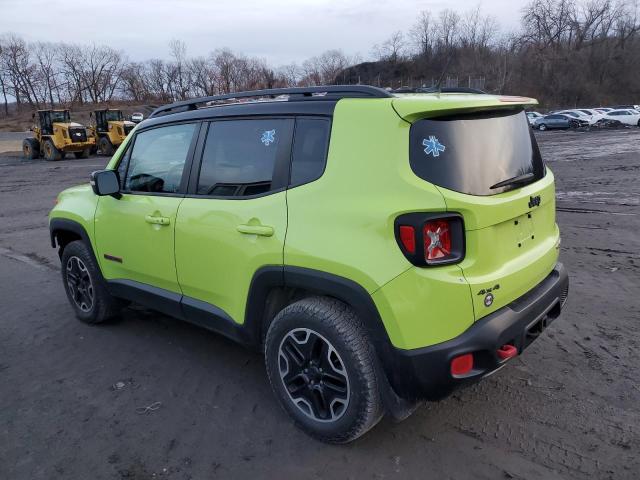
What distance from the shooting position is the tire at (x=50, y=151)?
1010 inches

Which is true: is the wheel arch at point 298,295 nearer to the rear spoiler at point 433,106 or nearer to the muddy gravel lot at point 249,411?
the muddy gravel lot at point 249,411

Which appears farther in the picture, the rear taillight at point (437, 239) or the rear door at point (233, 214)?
the rear door at point (233, 214)

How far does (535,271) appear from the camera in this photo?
2.82m

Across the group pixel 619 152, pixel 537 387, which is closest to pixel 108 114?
pixel 619 152

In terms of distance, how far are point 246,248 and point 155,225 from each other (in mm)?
983

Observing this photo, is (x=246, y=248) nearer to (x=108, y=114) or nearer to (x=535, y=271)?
(x=535, y=271)

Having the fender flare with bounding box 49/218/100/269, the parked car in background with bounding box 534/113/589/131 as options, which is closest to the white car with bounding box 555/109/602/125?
the parked car in background with bounding box 534/113/589/131

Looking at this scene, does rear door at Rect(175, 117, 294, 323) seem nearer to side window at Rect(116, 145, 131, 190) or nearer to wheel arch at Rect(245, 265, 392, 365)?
wheel arch at Rect(245, 265, 392, 365)

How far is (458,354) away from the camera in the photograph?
7.68ft

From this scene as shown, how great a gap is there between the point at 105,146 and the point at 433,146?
29008 mm

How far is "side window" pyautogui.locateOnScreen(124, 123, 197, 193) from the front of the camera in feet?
11.7

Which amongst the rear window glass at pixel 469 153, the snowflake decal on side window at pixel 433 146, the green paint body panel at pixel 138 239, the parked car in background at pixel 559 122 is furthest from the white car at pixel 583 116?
the snowflake decal on side window at pixel 433 146

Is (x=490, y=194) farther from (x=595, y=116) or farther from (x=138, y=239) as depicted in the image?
(x=595, y=116)

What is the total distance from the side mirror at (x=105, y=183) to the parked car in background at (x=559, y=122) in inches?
1570
